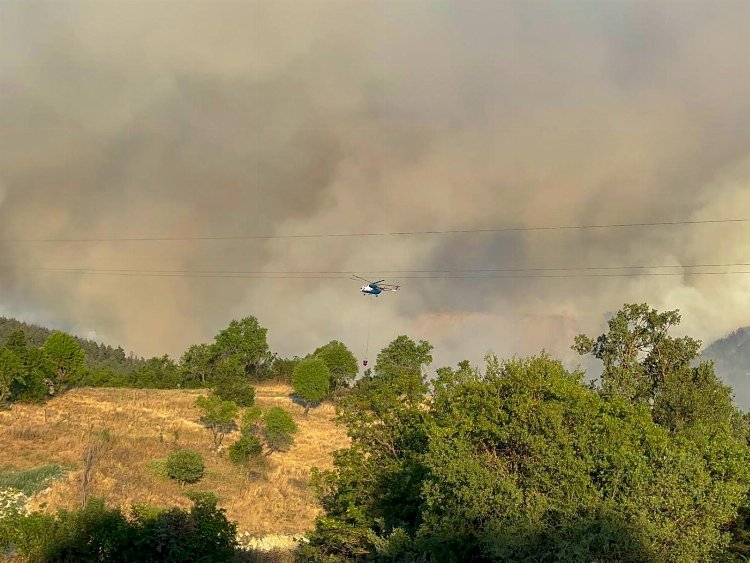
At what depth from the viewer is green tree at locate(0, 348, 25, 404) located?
6906 centimetres

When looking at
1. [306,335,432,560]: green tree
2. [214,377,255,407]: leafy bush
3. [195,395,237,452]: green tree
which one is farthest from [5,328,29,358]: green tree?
[306,335,432,560]: green tree

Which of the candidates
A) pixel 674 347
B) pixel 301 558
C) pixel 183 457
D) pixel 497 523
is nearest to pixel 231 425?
pixel 183 457

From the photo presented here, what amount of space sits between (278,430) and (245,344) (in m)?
70.7

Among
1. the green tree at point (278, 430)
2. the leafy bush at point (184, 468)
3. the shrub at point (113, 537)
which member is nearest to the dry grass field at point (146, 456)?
the leafy bush at point (184, 468)

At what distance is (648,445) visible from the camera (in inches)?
848

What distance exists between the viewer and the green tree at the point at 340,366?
401 ft

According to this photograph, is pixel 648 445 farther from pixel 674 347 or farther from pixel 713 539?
pixel 674 347

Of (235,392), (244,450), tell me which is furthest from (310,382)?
(244,450)

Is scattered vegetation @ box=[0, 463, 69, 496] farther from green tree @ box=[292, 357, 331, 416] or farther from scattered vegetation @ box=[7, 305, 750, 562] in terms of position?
green tree @ box=[292, 357, 331, 416]

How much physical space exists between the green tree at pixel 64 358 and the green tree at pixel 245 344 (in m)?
48.6

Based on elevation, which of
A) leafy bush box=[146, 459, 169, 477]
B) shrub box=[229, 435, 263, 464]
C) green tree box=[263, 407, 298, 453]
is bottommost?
leafy bush box=[146, 459, 169, 477]

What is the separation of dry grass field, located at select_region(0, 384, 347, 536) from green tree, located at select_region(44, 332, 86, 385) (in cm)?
331

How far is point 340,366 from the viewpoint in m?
122

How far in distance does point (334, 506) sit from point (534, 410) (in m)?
14.5
